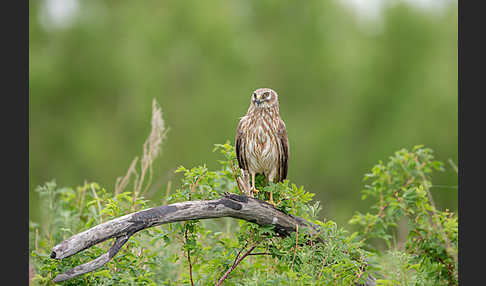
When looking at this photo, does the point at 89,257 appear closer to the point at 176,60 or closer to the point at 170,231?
the point at 170,231

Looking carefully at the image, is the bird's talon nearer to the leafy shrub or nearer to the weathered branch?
the weathered branch

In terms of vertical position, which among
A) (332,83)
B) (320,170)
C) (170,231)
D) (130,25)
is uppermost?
(130,25)

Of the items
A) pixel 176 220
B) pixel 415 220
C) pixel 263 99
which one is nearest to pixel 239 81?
pixel 263 99

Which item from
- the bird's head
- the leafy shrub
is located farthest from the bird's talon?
the leafy shrub

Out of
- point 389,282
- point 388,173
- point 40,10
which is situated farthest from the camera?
point 40,10

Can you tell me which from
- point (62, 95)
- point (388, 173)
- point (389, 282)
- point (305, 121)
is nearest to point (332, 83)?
point (305, 121)

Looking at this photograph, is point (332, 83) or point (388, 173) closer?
point (388, 173)

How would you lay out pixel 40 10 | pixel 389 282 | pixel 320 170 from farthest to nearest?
pixel 320 170 < pixel 40 10 < pixel 389 282

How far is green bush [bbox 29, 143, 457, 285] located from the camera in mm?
4262

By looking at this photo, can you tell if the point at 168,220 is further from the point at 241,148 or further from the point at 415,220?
the point at 415,220

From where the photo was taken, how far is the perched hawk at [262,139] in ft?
17.5

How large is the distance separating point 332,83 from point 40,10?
11.2 metres

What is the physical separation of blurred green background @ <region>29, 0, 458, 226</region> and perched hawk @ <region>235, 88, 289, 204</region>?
12407mm

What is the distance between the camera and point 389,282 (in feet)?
13.8
